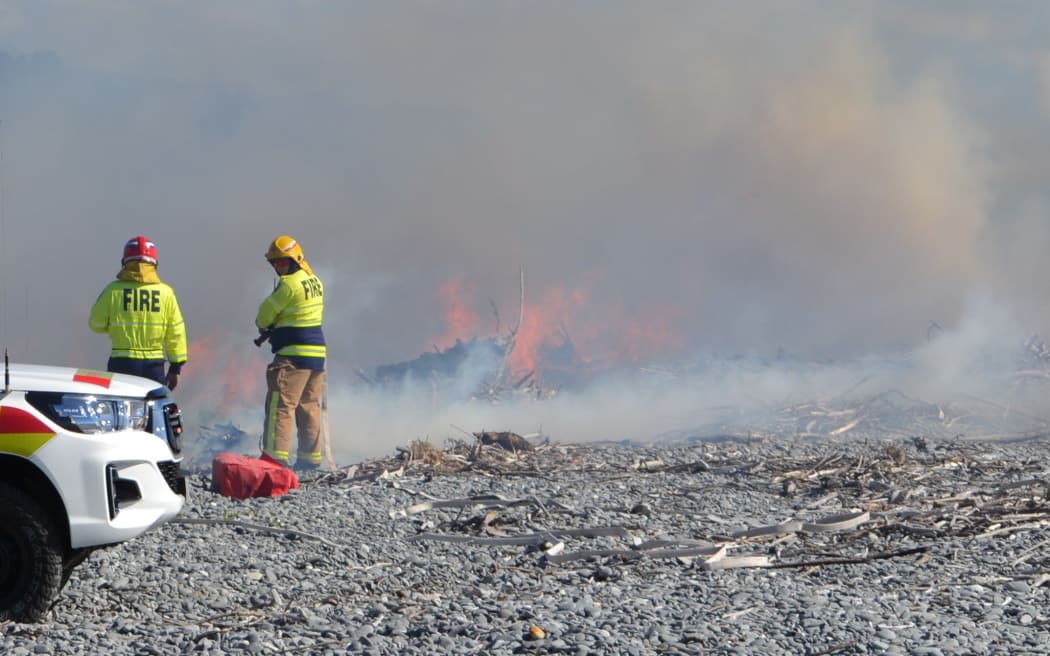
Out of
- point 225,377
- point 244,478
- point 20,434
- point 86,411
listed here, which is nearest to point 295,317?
point 244,478

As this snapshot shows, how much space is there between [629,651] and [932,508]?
4152mm

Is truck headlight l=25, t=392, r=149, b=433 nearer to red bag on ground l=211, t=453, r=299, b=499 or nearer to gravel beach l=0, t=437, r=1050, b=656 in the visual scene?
gravel beach l=0, t=437, r=1050, b=656

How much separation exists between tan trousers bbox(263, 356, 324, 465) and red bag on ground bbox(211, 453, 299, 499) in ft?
4.89

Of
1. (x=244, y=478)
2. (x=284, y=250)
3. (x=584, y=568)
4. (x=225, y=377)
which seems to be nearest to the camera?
(x=584, y=568)

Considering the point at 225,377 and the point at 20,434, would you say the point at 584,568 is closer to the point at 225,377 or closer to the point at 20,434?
the point at 20,434

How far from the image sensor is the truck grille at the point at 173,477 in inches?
205

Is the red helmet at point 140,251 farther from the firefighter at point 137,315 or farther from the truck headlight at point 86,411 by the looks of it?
the truck headlight at point 86,411

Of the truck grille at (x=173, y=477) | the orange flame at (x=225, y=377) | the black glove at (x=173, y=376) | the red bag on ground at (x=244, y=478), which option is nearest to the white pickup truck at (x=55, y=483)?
the truck grille at (x=173, y=477)

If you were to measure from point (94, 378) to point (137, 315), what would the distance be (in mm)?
3728

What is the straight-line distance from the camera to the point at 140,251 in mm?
8719

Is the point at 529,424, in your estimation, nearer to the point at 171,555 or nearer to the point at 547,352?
the point at 547,352

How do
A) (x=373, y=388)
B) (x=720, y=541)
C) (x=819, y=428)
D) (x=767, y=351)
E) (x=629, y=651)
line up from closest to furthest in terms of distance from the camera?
(x=629, y=651) < (x=720, y=541) < (x=819, y=428) < (x=373, y=388) < (x=767, y=351)

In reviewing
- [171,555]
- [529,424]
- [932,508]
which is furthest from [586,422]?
[171,555]

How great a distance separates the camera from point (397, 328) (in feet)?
75.4
